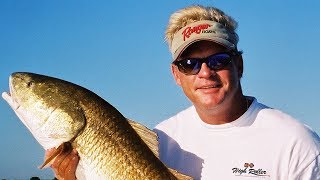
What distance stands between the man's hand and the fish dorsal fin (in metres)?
0.74

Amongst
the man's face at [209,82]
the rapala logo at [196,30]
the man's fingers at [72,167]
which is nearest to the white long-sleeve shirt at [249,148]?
the man's face at [209,82]

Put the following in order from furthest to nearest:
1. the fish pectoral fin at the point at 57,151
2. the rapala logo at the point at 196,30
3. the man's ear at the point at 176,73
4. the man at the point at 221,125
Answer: the man's ear at the point at 176,73
the rapala logo at the point at 196,30
the man at the point at 221,125
the fish pectoral fin at the point at 57,151

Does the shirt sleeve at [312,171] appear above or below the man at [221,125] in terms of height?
below

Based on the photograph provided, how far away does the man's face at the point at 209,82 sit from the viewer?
7258mm

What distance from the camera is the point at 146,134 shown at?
672cm

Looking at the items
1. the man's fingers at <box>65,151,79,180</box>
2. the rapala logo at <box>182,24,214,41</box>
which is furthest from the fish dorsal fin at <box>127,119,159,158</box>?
the rapala logo at <box>182,24,214,41</box>

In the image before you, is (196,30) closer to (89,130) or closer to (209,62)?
(209,62)

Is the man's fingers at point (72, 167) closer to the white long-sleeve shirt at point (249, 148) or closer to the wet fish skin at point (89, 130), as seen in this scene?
the wet fish skin at point (89, 130)

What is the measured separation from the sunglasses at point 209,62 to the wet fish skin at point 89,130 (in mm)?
1124

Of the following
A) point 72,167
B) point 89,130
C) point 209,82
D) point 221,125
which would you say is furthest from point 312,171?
point 72,167

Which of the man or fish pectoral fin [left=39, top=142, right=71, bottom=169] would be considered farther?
the man

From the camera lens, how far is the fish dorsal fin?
669 centimetres

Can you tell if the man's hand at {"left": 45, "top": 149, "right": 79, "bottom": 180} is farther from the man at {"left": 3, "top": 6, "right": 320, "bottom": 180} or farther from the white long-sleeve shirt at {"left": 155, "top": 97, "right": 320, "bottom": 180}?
the white long-sleeve shirt at {"left": 155, "top": 97, "right": 320, "bottom": 180}

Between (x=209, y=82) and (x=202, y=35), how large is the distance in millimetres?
607
